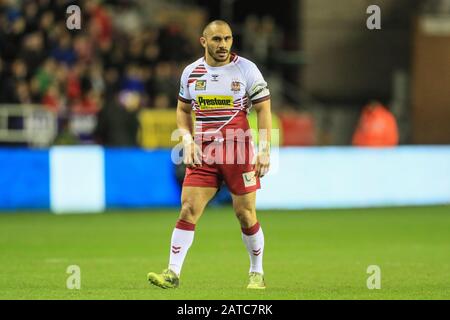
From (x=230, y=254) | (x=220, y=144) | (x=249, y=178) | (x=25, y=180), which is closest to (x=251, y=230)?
(x=249, y=178)

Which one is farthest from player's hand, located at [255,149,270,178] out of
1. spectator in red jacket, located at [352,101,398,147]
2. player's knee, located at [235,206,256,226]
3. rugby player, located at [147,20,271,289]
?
spectator in red jacket, located at [352,101,398,147]

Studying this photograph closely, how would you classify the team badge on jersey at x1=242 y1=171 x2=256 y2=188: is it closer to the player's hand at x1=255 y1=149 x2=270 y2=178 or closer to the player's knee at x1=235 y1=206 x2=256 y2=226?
the player's hand at x1=255 y1=149 x2=270 y2=178

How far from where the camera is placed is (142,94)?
914 inches

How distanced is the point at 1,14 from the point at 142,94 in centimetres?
320

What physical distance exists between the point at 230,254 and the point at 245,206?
3.77 meters

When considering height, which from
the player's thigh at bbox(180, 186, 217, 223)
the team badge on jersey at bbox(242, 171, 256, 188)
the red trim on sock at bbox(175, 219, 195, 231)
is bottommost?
the red trim on sock at bbox(175, 219, 195, 231)

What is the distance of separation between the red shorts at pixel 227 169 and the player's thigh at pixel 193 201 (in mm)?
45

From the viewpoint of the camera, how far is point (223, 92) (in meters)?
9.72

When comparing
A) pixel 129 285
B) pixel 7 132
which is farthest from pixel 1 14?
pixel 129 285

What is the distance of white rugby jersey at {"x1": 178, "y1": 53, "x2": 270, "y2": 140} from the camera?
383 inches

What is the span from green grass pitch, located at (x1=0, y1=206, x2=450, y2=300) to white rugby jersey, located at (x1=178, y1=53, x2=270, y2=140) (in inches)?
55.8

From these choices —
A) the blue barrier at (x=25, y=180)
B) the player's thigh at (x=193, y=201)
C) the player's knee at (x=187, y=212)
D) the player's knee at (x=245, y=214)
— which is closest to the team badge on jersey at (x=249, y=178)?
the player's knee at (x=245, y=214)

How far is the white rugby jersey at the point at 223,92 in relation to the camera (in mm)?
9727

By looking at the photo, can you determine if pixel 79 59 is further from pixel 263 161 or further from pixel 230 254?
pixel 263 161
